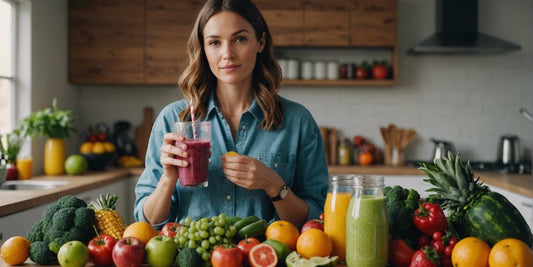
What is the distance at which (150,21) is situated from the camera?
14.5 feet

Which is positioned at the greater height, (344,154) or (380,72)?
(380,72)

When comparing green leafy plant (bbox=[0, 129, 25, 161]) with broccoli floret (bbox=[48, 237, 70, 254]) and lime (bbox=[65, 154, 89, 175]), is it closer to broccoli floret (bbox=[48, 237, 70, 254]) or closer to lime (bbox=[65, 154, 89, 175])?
lime (bbox=[65, 154, 89, 175])

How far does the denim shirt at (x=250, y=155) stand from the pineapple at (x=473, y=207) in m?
0.53

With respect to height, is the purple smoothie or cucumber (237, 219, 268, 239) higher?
the purple smoothie

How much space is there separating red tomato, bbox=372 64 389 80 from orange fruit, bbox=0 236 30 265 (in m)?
3.67

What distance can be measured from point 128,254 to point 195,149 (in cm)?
38

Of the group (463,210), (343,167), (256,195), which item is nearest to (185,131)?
(256,195)

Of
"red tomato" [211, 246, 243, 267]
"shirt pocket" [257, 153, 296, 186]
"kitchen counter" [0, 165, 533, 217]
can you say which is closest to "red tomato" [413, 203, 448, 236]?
"red tomato" [211, 246, 243, 267]

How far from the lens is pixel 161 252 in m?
1.21

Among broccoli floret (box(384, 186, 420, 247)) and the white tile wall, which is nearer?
broccoli floret (box(384, 186, 420, 247))

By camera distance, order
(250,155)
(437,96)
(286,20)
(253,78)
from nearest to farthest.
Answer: (250,155), (253,78), (286,20), (437,96)

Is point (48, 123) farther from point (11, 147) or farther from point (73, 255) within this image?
point (73, 255)

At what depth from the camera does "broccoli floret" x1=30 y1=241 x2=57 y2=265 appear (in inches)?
49.7

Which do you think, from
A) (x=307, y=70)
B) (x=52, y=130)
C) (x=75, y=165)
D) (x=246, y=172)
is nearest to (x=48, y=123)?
(x=52, y=130)
